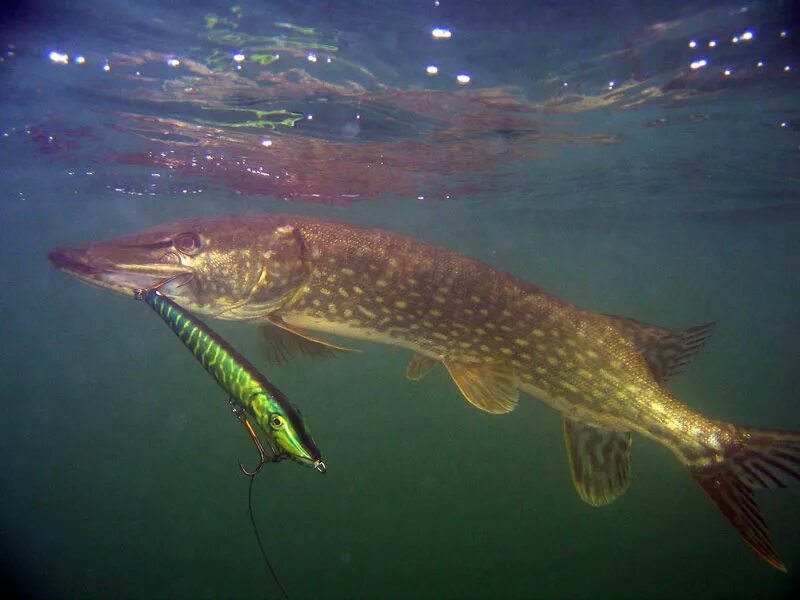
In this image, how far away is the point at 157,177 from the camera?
15.9 m

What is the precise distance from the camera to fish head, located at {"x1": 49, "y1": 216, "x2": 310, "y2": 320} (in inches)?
152

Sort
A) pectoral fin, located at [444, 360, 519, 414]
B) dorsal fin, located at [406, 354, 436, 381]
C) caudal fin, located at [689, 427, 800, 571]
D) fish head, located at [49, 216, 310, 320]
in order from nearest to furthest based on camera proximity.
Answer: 1. caudal fin, located at [689, 427, 800, 571]
2. fish head, located at [49, 216, 310, 320]
3. pectoral fin, located at [444, 360, 519, 414]
4. dorsal fin, located at [406, 354, 436, 381]

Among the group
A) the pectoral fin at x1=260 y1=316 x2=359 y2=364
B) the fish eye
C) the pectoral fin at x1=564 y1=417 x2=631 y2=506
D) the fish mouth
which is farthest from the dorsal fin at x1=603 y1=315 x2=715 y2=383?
the fish mouth

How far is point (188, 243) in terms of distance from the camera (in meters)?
4.30

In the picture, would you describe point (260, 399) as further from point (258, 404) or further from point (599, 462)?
point (599, 462)

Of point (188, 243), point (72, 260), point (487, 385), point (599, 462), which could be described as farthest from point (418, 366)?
point (72, 260)

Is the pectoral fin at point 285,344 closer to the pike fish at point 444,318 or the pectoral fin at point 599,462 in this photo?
the pike fish at point 444,318

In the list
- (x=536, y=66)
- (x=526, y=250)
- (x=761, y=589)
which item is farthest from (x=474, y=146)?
(x=526, y=250)

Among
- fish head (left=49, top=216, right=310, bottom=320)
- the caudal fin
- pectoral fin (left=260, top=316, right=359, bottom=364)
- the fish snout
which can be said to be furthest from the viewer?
pectoral fin (left=260, top=316, right=359, bottom=364)

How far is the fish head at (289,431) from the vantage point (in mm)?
2090

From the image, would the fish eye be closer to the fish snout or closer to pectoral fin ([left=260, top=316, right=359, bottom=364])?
the fish snout

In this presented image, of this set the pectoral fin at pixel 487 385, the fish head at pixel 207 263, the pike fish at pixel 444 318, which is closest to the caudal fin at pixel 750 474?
the pike fish at pixel 444 318

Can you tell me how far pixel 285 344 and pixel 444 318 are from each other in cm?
161

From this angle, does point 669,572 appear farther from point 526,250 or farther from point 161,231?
point 526,250
